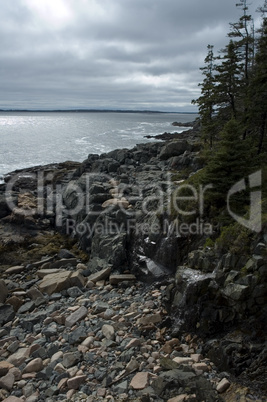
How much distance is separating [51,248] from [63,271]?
11.3ft

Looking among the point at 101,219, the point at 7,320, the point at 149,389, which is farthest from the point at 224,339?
the point at 101,219

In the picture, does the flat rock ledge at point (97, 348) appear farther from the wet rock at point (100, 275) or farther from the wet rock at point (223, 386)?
the wet rock at point (100, 275)

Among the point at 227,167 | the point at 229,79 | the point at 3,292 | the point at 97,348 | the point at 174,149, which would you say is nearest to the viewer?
the point at 97,348

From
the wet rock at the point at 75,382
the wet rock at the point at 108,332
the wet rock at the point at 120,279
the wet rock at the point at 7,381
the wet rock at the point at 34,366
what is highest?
the wet rock at the point at 120,279

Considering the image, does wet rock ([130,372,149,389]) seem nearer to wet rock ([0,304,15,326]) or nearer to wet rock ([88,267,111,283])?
wet rock ([0,304,15,326])

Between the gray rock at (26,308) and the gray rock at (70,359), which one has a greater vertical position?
the gray rock at (70,359)

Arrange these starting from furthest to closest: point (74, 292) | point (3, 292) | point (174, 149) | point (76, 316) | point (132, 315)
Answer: point (174, 149) → point (3, 292) → point (74, 292) → point (76, 316) → point (132, 315)

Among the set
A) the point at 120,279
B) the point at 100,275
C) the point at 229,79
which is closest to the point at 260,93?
the point at 229,79

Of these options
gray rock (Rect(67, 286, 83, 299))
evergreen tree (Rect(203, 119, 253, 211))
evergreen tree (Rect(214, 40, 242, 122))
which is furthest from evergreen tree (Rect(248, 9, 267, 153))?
gray rock (Rect(67, 286, 83, 299))

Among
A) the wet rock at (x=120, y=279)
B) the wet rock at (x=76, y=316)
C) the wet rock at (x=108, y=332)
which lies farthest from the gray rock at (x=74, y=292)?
the wet rock at (x=108, y=332)

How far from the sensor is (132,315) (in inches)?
440

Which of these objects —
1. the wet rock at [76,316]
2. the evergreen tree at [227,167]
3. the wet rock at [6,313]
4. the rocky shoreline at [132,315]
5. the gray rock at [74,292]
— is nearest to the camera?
the rocky shoreline at [132,315]

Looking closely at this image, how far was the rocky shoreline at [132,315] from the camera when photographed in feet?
26.8

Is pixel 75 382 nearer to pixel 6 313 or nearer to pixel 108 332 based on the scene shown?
pixel 108 332
